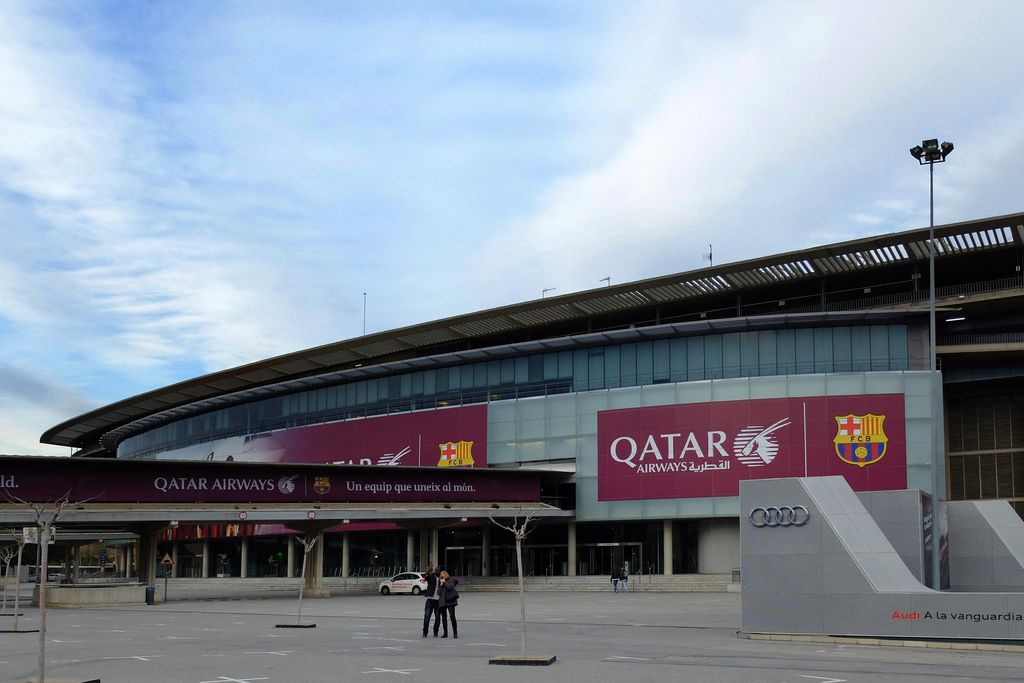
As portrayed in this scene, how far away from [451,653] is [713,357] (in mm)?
45564

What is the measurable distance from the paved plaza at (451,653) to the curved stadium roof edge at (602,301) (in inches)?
1184

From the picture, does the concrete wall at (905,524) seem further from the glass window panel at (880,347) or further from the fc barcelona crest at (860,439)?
the glass window panel at (880,347)

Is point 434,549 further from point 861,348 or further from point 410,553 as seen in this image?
point 861,348

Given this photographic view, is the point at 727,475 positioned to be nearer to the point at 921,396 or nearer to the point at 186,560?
the point at 921,396

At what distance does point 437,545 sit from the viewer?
77312 millimetres

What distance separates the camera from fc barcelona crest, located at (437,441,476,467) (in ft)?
241

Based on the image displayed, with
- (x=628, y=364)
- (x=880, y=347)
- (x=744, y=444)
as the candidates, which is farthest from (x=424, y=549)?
(x=880, y=347)

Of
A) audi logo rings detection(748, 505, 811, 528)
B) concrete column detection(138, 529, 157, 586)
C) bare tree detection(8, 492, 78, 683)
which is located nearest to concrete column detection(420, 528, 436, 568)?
concrete column detection(138, 529, 157, 586)

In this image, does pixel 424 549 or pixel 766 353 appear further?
pixel 424 549

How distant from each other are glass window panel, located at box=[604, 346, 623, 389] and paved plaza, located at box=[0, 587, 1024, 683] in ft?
103

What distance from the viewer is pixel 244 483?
5647cm

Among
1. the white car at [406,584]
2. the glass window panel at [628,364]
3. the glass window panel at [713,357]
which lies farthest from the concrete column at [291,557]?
the glass window panel at [713,357]

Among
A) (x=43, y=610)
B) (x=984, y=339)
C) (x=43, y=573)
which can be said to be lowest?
(x=43, y=610)

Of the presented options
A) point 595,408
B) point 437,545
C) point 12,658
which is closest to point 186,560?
point 437,545
